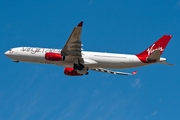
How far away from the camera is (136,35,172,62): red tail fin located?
4697cm

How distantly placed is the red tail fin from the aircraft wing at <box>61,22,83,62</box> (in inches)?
424

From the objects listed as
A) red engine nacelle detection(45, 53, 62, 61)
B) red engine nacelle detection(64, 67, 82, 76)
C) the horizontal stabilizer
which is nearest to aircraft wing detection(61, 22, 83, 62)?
red engine nacelle detection(45, 53, 62, 61)

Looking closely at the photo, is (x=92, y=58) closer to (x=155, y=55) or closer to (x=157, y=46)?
(x=155, y=55)

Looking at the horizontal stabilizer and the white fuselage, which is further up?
the white fuselage

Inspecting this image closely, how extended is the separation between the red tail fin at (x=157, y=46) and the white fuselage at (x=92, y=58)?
111 cm

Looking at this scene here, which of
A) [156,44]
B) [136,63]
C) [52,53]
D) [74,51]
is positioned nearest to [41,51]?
[52,53]

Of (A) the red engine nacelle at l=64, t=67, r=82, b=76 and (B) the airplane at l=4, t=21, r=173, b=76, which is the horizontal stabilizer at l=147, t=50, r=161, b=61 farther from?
(A) the red engine nacelle at l=64, t=67, r=82, b=76

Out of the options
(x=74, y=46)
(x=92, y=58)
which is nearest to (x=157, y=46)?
(x=92, y=58)

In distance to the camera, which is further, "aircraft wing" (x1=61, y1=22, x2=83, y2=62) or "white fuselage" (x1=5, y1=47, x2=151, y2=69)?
"white fuselage" (x1=5, y1=47, x2=151, y2=69)

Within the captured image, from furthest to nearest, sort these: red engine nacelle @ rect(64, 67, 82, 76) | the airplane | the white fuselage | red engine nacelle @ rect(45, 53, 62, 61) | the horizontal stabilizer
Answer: red engine nacelle @ rect(64, 67, 82, 76), the white fuselage, red engine nacelle @ rect(45, 53, 62, 61), the airplane, the horizontal stabilizer

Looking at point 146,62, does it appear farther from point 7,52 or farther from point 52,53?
point 7,52

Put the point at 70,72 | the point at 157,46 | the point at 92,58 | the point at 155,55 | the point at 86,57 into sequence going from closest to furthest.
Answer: the point at 155,55, the point at 157,46, the point at 92,58, the point at 86,57, the point at 70,72

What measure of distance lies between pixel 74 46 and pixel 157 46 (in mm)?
14800

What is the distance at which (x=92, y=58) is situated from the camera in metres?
47.9
